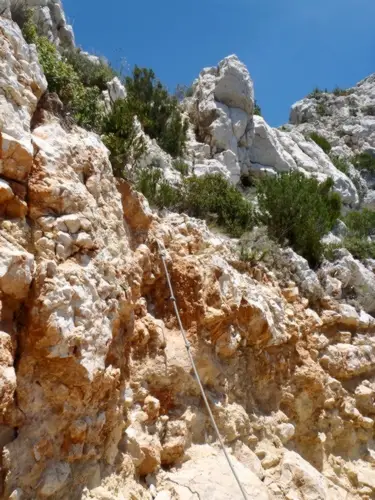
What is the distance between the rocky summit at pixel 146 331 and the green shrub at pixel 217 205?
47 mm

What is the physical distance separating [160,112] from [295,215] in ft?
22.4

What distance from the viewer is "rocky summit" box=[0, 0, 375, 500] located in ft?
11.9

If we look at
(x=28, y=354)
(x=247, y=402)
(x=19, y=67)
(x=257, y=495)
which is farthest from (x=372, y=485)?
(x=19, y=67)

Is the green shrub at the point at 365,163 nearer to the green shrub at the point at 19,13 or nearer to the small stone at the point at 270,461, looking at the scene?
the green shrub at the point at 19,13

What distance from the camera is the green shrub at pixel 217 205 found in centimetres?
938

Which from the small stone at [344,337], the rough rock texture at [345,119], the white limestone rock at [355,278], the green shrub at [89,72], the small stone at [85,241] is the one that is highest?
the rough rock texture at [345,119]

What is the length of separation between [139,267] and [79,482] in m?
2.46

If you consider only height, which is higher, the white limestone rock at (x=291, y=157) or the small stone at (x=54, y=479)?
the white limestone rock at (x=291, y=157)

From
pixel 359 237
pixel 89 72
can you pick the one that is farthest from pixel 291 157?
pixel 89 72

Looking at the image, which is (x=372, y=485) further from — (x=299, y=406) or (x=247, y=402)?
(x=247, y=402)

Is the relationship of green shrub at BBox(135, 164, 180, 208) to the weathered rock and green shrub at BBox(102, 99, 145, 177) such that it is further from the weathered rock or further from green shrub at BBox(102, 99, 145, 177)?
the weathered rock

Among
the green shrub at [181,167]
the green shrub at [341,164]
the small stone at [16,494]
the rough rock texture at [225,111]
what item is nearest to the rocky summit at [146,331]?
the small stone at [16,494]

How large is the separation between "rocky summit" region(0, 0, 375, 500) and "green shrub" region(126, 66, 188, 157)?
10.4 ft

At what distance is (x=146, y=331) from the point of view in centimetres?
525
